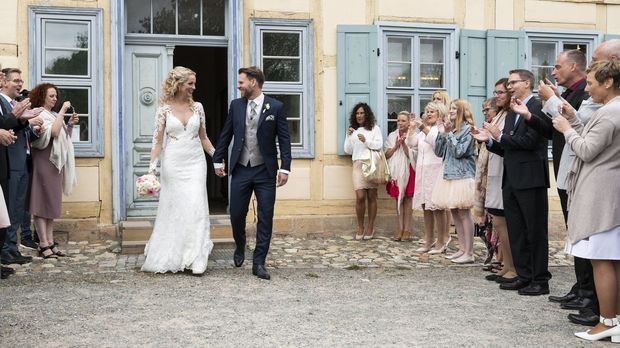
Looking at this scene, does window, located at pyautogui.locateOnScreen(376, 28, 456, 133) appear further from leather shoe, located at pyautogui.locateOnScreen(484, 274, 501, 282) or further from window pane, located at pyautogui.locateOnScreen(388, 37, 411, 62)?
leather shoe, located at pyautogui.locateOnScreen(484, 274, 501, 282)

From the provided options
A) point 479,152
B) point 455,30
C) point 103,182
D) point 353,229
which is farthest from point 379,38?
point 103,182

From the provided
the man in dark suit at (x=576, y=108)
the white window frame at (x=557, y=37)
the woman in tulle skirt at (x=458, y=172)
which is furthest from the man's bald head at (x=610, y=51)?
the white window frame at (x=557, y=37)

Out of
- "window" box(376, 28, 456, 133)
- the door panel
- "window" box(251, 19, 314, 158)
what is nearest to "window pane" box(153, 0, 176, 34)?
the door panel

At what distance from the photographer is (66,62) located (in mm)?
9344

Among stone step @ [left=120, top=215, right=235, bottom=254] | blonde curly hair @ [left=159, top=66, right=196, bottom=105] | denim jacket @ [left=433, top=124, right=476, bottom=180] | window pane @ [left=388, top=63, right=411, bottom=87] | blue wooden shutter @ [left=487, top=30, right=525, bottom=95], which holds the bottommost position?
stone step @ [left=120, top=215, right=235, bottom=254]

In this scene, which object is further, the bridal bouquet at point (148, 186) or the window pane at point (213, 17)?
the window pane at point (213, 17)

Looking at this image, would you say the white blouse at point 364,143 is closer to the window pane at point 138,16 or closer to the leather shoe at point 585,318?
the window pane at point 138,16

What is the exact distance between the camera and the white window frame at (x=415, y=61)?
10.2 m

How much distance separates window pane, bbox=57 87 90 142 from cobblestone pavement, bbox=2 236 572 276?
4.45 ft

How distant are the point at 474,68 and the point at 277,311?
6225 millimetres

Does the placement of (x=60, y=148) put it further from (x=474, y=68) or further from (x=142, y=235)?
(x=474, y=68)

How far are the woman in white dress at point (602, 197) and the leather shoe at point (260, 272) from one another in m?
2.93

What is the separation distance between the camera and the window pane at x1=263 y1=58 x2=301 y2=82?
32.6ft

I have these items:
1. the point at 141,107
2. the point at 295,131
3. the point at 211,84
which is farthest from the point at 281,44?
the point at 211,84
